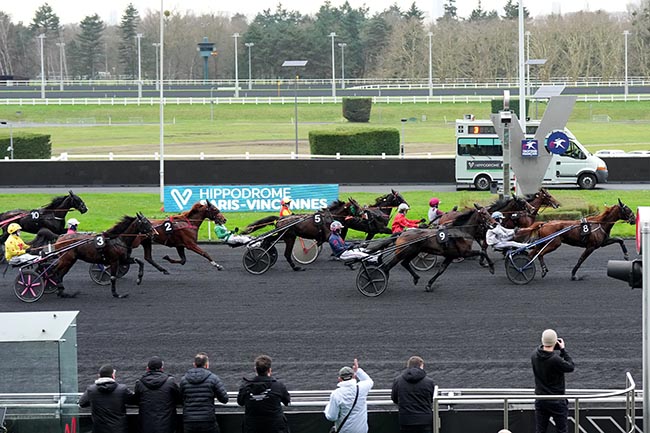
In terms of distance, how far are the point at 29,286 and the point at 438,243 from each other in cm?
601

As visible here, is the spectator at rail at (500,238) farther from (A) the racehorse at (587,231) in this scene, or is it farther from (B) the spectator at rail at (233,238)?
(B) the spectator at rail at (233,238)

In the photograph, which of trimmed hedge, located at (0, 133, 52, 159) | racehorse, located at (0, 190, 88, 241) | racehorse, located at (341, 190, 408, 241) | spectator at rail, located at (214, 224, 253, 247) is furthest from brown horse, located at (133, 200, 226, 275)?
trimmed hedge, located at (0, 133, 52, 159)

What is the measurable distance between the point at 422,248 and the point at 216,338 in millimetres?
3961

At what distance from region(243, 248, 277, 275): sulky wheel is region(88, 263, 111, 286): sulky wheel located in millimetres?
2284

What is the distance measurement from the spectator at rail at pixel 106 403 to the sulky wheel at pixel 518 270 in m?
9.28

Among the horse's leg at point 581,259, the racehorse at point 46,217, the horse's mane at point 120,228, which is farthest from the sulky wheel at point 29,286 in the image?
the horse's leg at point 581,259

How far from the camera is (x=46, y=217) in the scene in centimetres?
1820

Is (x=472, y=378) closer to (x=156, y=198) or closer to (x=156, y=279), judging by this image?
(x=156, y=279)

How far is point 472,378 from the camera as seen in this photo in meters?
11.1

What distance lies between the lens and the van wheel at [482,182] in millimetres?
29484

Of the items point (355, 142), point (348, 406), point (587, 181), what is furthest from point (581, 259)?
point (355, 142)

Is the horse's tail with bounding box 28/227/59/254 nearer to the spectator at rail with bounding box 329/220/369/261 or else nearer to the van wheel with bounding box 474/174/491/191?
the spectator at rail with bounding box 329/220/369/261

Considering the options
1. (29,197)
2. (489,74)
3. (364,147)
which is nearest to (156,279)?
(29,197)

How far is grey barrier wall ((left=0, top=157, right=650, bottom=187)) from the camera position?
30.3 metres
